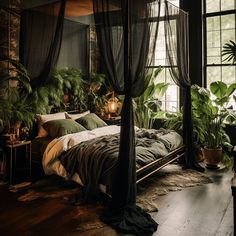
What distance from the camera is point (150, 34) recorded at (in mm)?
3287

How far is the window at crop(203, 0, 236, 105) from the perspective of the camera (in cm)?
551

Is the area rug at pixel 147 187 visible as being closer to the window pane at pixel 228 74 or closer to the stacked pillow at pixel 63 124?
the stacked pillow at pixel 63 124

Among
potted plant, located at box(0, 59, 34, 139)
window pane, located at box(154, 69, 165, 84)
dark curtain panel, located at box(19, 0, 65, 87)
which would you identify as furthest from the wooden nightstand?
dark curtain panel, located at box(19, 0, 65, 87)

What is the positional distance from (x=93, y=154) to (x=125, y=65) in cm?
116

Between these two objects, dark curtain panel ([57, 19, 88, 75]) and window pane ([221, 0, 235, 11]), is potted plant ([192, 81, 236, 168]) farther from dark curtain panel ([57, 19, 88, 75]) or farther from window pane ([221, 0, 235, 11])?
dark curtain panel ([57, 19, 88, 75])

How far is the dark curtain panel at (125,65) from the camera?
299 centimetres

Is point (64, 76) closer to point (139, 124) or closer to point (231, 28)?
point (139, 124)

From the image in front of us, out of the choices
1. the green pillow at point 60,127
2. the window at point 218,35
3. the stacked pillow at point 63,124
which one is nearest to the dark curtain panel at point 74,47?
the stacked pillow at point 63,124

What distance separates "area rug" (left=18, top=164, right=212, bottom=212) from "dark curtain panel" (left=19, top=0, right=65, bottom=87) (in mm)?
1484

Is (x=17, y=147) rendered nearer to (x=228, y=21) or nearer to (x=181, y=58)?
(x=181, y=58)

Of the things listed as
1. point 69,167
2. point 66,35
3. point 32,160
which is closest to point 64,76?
point 66,35

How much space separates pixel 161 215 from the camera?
3.10 meters

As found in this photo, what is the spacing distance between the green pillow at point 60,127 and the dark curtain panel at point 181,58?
1.68m

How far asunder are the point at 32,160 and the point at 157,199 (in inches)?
77.8
